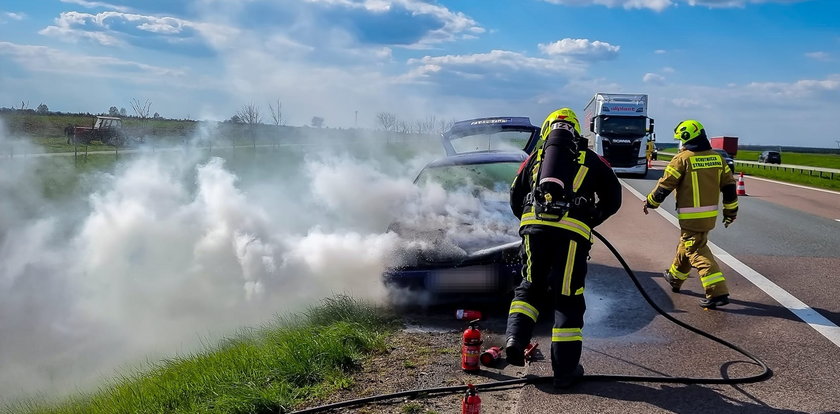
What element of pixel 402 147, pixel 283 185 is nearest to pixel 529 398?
pixel 283 185

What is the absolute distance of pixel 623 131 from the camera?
2736cm

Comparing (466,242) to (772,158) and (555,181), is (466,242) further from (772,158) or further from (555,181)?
(772,158)

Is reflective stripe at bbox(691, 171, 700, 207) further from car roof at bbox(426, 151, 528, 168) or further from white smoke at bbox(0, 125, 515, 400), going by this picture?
car roof at bbox(426, 151, 528, 168)

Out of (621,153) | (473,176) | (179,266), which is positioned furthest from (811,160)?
(179,266)

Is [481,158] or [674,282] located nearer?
[674,282]

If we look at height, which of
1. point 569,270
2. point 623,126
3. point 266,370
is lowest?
point 266,370

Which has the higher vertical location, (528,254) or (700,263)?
(528,254)

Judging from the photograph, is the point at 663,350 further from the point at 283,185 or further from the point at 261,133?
the point at 261,133

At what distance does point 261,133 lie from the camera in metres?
29.7

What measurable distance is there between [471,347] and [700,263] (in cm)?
293

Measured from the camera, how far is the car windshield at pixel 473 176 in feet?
26.4

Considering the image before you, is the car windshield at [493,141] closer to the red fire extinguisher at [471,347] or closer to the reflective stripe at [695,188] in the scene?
the reflective stripe at [695,188]

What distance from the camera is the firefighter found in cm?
428

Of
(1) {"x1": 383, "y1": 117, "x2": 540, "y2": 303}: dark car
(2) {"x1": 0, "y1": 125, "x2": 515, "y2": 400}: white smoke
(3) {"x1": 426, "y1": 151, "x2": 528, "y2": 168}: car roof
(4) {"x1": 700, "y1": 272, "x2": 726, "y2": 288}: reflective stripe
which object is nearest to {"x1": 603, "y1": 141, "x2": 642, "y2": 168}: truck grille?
(2) {"x1": 0, "y1": 125, "x2": 515, "y2": 400}: white smoke
